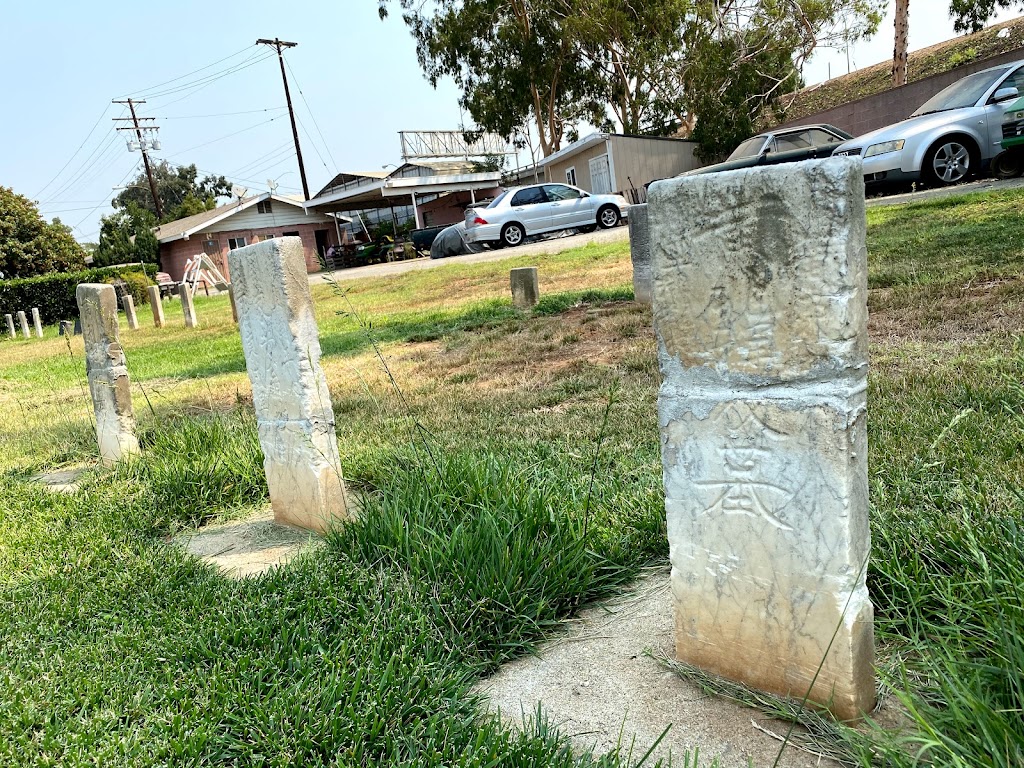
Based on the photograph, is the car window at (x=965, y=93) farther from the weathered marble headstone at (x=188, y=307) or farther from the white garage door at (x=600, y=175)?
the white garage door at (x=600, y=175)

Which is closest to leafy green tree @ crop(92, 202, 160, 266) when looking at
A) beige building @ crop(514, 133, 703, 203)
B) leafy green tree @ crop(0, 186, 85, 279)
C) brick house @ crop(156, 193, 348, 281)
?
brick house @ crop(156, 193, 348, 281)

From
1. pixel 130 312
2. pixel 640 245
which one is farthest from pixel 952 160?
pixel 130 312

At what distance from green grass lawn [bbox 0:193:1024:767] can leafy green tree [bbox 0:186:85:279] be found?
103 feet

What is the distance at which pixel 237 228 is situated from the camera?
122ft

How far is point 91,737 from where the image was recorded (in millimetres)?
2227

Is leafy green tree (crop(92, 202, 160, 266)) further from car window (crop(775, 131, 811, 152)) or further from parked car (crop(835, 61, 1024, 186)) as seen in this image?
parked car (crop(835, 61, 1024, 186))

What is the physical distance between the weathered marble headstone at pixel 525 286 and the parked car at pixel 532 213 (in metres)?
10.1

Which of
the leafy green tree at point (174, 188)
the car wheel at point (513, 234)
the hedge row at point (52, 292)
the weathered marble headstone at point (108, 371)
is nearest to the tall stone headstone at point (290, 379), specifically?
the weathered marble headstone at point (108, 371)

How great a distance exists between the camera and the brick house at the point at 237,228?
36.7m

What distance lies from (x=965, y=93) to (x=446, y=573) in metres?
12.3

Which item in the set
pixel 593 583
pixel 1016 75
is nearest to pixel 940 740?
pixel 593 583

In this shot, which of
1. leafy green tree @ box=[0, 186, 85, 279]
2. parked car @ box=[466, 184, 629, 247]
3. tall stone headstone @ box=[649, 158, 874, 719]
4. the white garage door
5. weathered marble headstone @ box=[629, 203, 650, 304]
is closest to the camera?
tall stone headstone @ box=[649, 158, 874, 719]

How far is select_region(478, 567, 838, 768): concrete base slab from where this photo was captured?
201 cm

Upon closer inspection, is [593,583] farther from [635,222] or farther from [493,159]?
[493,159]
